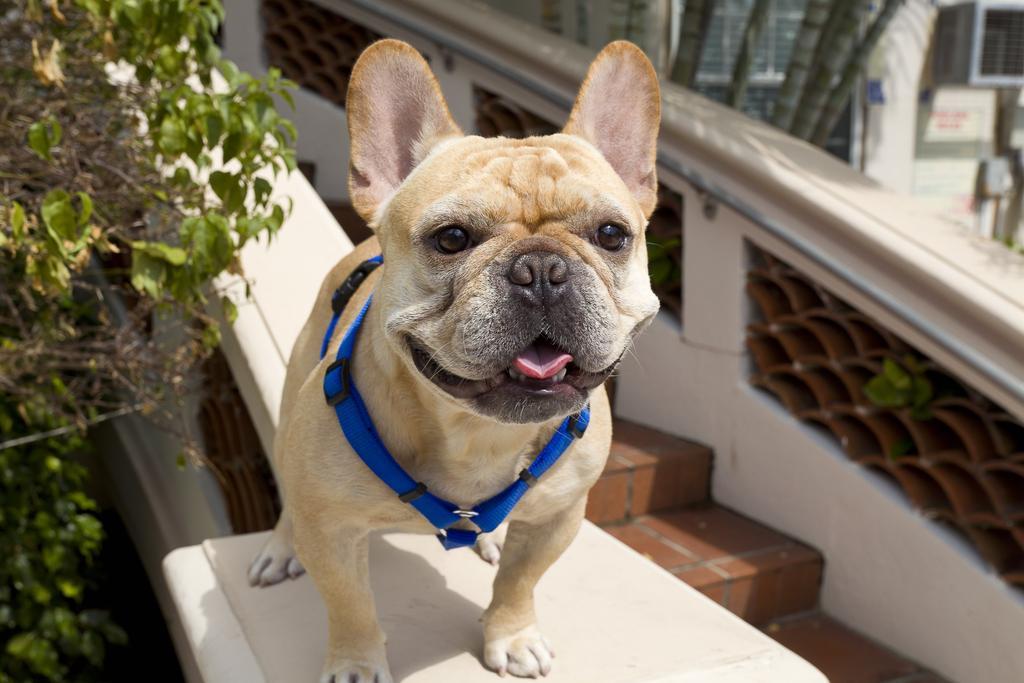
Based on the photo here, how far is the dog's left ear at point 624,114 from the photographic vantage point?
200 cm

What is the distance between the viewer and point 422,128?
→ 2.04 m

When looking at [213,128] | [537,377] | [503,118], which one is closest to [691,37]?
[503,118]

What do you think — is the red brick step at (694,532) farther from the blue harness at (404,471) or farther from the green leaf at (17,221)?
the green leaf at (17,221)

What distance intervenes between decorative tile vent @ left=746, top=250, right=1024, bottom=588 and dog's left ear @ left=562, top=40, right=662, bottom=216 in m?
1.90

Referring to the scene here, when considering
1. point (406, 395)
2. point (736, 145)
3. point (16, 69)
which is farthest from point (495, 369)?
point (736, 145)

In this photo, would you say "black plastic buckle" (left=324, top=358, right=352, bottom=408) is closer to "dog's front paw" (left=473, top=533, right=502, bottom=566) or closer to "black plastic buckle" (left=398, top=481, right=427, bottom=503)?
"black plastic buckle" (left=398, top=481, right=427, bottom=503)

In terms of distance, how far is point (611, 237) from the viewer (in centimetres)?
180

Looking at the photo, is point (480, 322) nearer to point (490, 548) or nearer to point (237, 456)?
point (490, 548)

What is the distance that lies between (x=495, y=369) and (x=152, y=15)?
1792 mm

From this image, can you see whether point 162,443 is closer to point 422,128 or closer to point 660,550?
point 660,550

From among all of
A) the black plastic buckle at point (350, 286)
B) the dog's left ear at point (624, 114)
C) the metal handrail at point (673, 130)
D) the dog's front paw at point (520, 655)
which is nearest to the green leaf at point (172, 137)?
the black plastic buckle at point (350, 286)

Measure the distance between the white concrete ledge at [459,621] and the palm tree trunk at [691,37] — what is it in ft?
11.7

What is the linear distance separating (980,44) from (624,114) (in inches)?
266

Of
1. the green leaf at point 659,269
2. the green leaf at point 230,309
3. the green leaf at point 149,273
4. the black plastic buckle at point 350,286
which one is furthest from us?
the green leaf at point 659,269
